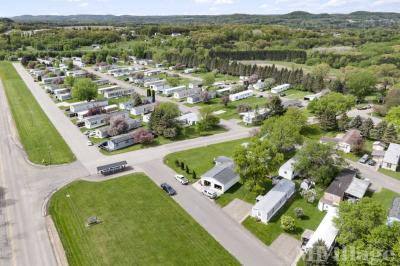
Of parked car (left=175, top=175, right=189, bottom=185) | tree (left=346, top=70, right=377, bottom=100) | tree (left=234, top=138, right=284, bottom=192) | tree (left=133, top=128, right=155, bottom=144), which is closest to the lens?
tree (left=234, top=138, right=284, bottom=192)

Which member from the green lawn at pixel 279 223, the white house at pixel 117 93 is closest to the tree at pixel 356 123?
the green lawn at pixel 279 223

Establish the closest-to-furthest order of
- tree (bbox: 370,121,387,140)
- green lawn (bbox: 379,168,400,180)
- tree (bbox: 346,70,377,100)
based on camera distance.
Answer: green lawn (bbox: 379,168,400,180) < tree (bbox: 370,121,387,140) < tree (bbox: 346,70,377,100)

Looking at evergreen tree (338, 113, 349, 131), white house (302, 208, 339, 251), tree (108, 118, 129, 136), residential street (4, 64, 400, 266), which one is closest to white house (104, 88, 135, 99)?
residential street (4, 64, 400, 266)

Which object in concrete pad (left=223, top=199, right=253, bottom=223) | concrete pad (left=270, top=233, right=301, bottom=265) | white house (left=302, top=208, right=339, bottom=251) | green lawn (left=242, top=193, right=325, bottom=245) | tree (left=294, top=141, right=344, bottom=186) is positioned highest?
tree (left=294, top=141, right=344, bottom=186)

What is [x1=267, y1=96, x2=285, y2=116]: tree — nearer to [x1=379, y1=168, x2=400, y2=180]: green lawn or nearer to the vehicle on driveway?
[x1=379, y1=168, x2=400, y2=180]: green lawn

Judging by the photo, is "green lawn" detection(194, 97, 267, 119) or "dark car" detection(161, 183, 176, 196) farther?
"green lawn" detection(194, 97, 267, 119)

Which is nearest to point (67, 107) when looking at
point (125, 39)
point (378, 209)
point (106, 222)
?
point (106, 222)

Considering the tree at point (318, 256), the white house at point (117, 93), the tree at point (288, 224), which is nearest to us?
the tree at point (318, 256)

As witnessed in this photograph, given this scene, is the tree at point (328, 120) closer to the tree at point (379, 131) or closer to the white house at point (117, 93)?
the tree at point (379, 131)
